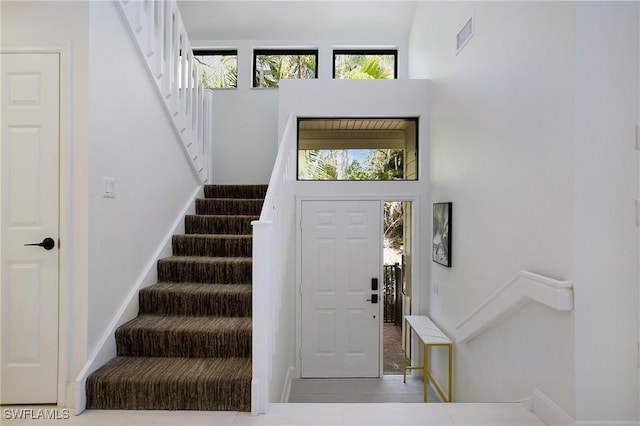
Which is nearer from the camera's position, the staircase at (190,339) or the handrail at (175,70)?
the staircase at (190,339)

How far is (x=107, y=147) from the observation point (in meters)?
2.44

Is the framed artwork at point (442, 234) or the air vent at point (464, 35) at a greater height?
the air vent at point (464, 35)

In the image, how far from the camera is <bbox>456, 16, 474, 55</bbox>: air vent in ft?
9.96

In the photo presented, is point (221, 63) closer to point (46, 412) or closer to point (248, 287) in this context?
point (248, 287)

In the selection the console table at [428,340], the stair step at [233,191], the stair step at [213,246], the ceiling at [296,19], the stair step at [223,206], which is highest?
the ceiling at [296,19]

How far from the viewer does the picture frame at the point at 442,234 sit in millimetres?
3515

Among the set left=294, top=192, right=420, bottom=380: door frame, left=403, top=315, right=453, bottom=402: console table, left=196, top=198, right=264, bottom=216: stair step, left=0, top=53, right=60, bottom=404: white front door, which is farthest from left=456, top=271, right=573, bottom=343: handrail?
left=0, top=53, right=60, bottom=404: white front door

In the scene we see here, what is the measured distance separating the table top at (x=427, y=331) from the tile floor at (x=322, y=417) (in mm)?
1206

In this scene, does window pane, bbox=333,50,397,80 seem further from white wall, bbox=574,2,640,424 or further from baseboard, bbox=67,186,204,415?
white wall, bbox=574,2,640,424

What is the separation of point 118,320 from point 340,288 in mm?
2506

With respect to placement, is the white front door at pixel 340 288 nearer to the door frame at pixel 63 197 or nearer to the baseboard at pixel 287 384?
the baseboard at pixel 287 384

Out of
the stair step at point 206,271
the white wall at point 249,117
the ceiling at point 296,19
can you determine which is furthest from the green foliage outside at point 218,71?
the stair step at point 206,271

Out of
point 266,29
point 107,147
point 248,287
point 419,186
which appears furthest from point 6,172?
point 266,29

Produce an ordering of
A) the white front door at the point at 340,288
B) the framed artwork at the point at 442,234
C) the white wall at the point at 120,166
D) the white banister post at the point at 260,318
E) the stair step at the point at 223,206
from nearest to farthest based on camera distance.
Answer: the white banister post at the point at 260,318 < the white wall at the point at 120,166 < the framed artwork at the point at 442,234 < the stair step at the point at 223,206 < the white front door at the point at 340,288
